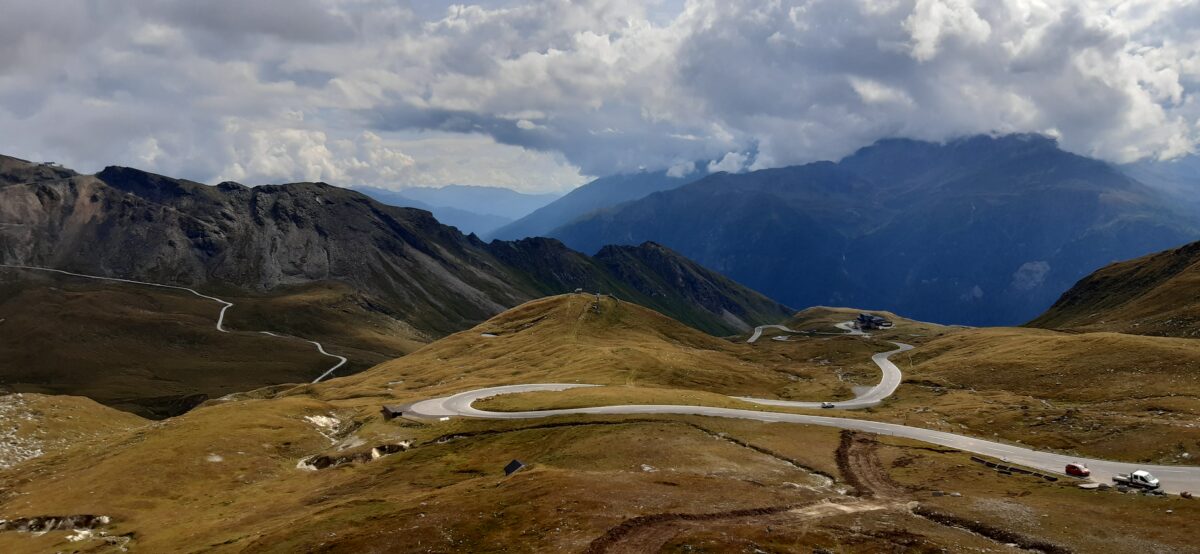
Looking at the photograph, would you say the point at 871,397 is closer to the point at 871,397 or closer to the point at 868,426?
the point at 871,397

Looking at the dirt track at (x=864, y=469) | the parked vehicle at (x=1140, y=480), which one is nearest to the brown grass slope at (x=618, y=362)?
the dirt track at (x=864, y=469)

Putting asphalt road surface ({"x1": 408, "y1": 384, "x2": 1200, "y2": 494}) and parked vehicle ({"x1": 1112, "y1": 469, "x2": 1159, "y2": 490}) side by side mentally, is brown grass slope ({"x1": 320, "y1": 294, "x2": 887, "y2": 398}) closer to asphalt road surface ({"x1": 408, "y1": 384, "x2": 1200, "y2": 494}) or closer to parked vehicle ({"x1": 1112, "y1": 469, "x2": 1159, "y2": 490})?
asphalt road surface ({"x1": 408, "y1": 384, "x2": 1200, "y2": 494})

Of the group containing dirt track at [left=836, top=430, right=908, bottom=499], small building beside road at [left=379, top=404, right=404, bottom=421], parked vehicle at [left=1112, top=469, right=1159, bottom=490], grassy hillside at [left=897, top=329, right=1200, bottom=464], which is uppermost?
grassy hillside at [left=897, top=329, right=1200, bottom=464]

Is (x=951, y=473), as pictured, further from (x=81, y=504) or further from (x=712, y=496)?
(x=81, y=504)

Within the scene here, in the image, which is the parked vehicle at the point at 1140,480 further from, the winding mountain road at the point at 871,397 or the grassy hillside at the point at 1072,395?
the winding mountain road at the point at 871,397

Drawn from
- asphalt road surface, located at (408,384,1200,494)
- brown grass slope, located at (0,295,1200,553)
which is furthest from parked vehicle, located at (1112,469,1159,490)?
brown grass slope, located at (0,295,1200,553)

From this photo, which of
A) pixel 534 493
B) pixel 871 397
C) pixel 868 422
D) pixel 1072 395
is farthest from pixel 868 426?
pixel 534 493
